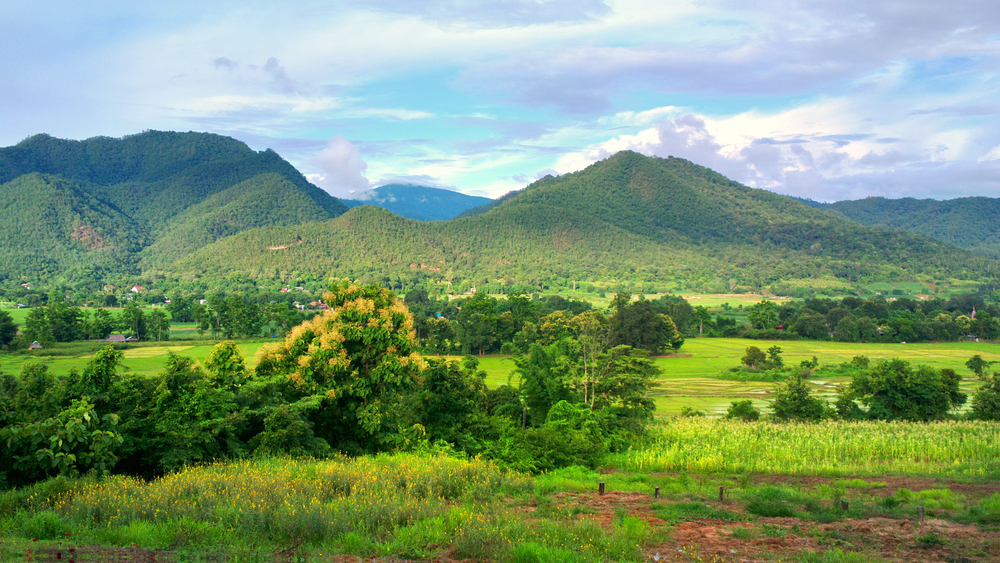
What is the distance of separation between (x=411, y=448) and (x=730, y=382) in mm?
35604

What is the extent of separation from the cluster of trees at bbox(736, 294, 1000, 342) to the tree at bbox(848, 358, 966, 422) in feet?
144

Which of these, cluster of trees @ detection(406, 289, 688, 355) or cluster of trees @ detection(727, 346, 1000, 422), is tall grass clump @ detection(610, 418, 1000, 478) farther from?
cluster of trees @ detection(406, 289, 688, 355)

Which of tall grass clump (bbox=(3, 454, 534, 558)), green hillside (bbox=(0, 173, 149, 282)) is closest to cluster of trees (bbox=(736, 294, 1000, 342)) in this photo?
tall grass clump (bbox=(3, 454, 534, 558))

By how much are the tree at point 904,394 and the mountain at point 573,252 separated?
10662 centimetres

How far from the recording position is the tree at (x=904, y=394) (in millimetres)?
26719

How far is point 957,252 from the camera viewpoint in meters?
156

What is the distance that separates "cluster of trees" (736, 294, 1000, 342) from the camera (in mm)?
66812

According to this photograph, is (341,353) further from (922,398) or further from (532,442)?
(922,398)

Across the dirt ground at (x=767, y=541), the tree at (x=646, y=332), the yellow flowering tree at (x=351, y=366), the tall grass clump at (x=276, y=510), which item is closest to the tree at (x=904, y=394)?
the dirt ground at (x=767, y=541)

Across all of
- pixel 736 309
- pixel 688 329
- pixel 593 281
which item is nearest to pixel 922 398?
pixel 688 329

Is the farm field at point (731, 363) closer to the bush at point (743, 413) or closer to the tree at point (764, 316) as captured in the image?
the bush at point (743, 413)

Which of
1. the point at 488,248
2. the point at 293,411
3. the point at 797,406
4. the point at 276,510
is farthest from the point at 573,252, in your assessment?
the point at 276,510

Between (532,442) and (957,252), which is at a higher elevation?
(957,252)

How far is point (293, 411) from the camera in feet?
42.0
